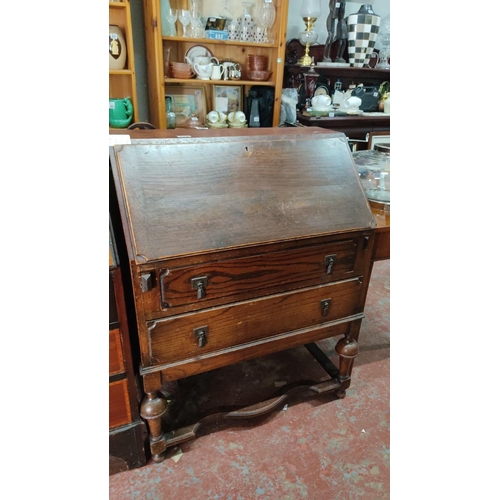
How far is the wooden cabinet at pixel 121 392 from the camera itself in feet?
3.30

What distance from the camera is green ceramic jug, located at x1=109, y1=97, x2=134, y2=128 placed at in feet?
7.22

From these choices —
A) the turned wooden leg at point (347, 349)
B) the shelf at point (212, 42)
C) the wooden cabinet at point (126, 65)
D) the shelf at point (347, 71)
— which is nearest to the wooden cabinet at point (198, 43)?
the shelf at point (212, 42)

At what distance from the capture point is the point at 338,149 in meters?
1.34

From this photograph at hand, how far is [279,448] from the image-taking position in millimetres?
1424

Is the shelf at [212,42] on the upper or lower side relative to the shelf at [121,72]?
upper

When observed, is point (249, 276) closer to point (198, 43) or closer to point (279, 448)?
A: point (279, 448)

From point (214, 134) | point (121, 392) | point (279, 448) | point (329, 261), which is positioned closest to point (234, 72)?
point (214, 134)

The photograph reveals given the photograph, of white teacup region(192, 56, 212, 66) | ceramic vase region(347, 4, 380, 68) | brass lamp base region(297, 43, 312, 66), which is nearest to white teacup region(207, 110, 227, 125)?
white teacup region(192, 56, 212, 66)

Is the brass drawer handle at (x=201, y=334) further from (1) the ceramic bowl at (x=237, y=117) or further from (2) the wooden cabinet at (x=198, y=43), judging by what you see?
(1) the ceramic bowl at (x=237, y=117)

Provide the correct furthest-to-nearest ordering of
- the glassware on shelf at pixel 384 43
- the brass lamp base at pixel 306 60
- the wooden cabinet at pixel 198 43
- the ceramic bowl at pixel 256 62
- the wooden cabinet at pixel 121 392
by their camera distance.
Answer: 1. the glassware on shelf at pixel 384 43
2. the brass lamp base at pixel 306 60
3. the ceramic bowl at pixel 256 62
4. the wooden cabinet at pixel 198 43
5. the wooden cabinet at pixel 121 392

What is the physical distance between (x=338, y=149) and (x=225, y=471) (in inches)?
48.1

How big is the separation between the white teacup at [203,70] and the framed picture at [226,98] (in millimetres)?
219

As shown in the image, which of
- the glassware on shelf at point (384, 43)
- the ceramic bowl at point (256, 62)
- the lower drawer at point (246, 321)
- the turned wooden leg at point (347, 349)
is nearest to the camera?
the lower drawer at point (246, 321)

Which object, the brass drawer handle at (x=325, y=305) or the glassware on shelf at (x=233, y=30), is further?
the glassware on shelf at (x=233, y=30)
